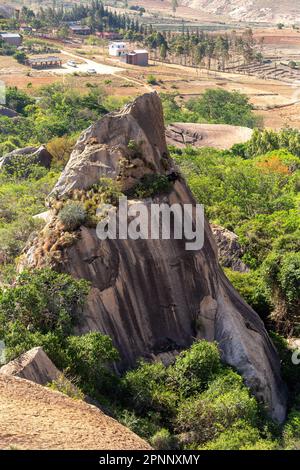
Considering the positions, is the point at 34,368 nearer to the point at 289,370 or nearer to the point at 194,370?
the point at 194,370

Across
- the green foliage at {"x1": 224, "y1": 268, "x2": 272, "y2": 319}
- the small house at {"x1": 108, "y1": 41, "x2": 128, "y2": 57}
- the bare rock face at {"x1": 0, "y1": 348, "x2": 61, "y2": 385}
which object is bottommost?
the green foliage at {"x1": 224, "y1": 268, "x2": 272, "y2": 319}

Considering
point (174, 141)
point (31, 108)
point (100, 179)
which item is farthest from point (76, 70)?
point (100, 179)

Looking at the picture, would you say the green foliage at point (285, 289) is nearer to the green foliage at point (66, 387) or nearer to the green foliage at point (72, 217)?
Answer: the green foliage at point (72, 217)

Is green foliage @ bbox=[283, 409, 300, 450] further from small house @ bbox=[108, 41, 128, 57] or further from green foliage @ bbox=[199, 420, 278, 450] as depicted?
small house @ bbox=[108, 41, 128, 57]

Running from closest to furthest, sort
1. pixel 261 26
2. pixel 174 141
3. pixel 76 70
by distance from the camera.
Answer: pixel 174 141 → pixel 76 70 → pixel 261 26

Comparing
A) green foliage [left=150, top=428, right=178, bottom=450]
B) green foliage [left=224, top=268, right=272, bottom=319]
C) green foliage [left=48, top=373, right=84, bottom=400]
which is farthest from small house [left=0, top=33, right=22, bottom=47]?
green foliage [left=150, top=428, right=178, bottom=450]
